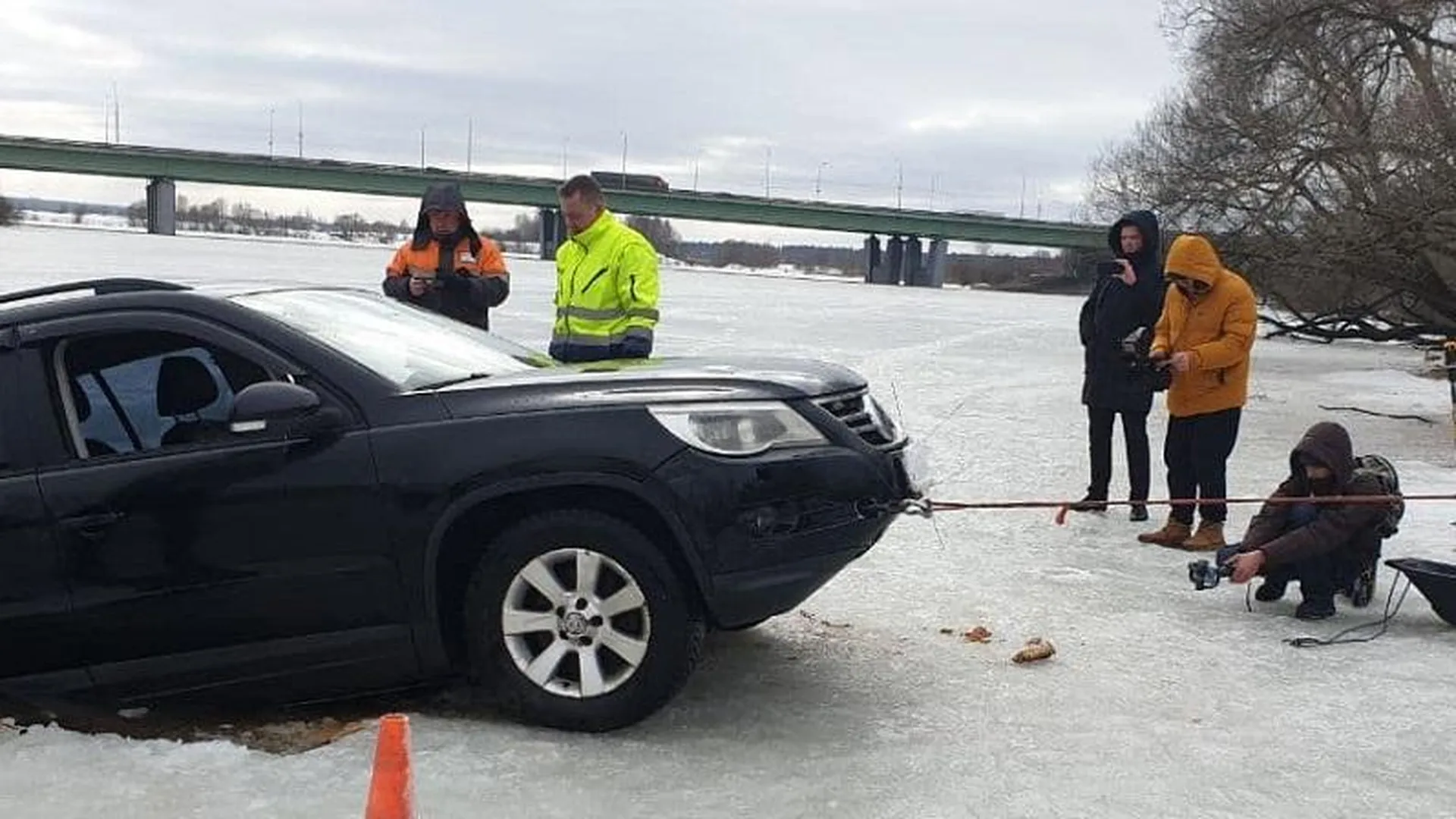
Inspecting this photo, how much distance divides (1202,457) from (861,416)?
129 inches

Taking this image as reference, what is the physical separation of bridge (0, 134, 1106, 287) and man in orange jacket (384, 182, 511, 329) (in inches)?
1976

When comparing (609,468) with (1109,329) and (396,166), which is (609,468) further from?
(396,166)

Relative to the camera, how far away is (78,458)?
13.5ft

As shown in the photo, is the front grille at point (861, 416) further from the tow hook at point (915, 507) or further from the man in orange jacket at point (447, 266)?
the man in orange jacket at point (447, 266)

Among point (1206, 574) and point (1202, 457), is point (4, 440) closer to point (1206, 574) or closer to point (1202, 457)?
point (1206, 574)

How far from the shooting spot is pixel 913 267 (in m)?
91.7

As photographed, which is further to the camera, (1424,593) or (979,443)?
(979,443)

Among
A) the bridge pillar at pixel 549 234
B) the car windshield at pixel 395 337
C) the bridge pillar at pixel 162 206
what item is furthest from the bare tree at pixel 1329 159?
the bridge pillar at pixel 162 206

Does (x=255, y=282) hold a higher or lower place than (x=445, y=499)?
higher

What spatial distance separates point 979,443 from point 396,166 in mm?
65894

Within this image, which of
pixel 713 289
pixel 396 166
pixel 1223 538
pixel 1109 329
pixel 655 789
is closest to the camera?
pixel 655 789

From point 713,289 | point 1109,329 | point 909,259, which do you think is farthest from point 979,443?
point 909,259

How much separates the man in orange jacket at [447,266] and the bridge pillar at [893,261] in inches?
3283

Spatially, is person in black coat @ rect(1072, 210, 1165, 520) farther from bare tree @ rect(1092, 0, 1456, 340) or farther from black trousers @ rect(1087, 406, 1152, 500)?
bare tree @ rect(1092, 0, 1456, 340)
